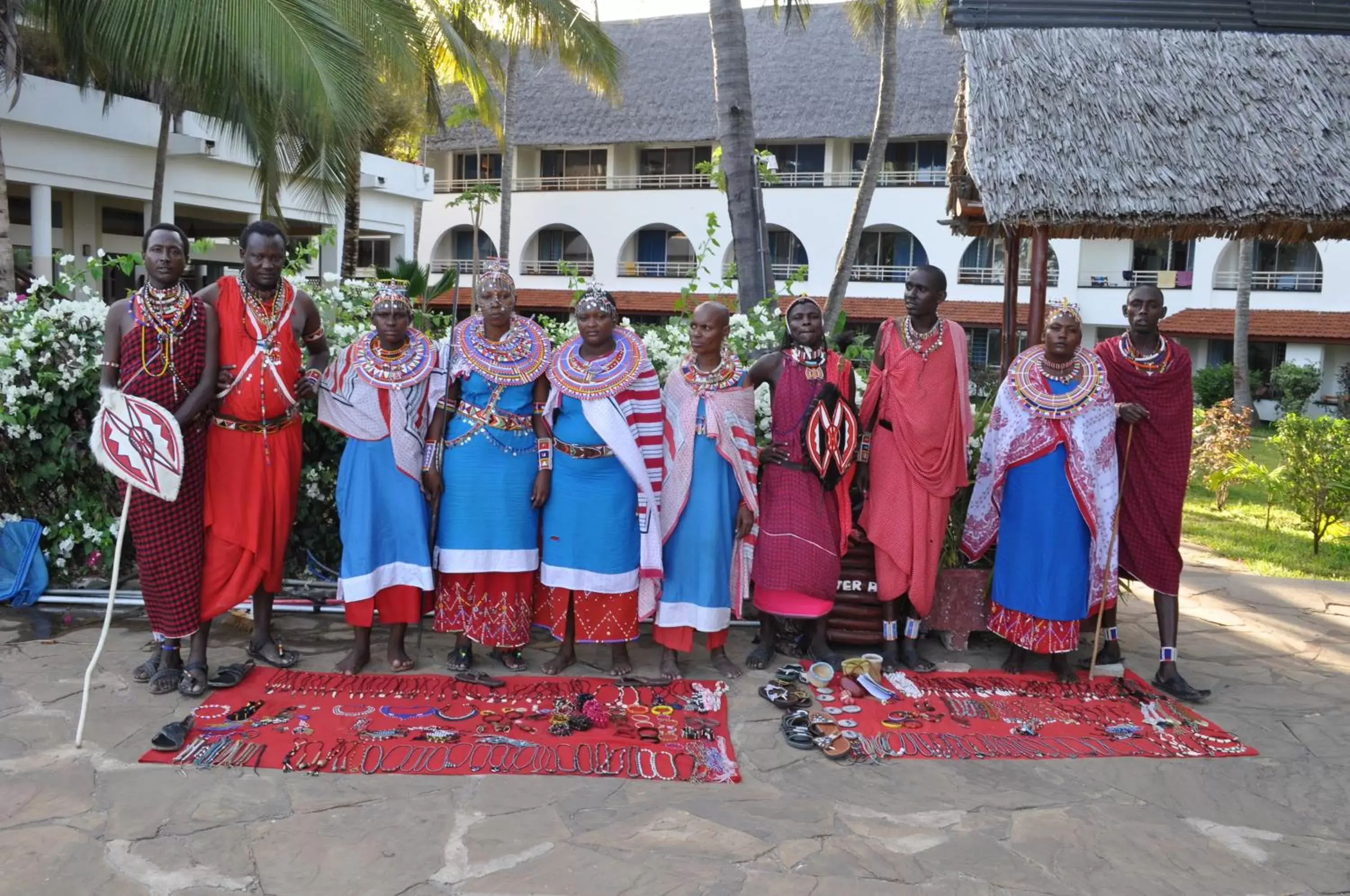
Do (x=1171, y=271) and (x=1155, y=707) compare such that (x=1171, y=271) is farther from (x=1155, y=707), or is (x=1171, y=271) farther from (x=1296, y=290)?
(x=1155, y=707)

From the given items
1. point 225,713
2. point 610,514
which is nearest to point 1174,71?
point 610,514

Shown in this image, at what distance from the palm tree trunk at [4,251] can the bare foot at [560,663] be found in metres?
7.75

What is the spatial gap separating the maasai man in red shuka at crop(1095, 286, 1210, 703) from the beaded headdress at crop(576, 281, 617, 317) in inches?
99.3

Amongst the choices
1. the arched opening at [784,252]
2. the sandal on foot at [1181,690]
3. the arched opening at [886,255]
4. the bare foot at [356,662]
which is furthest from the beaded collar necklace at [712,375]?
the arched opening at [784,252]

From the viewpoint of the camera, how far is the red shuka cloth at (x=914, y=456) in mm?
5184

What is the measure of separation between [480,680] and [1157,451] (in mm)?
3455

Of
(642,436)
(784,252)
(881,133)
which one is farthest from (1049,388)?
(784,252)

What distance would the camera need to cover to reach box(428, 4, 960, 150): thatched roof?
2703 cm

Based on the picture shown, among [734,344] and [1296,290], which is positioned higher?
[1296,290]

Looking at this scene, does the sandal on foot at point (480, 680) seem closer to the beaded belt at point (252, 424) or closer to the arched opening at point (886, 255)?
the beaded belt at point (252, 424)

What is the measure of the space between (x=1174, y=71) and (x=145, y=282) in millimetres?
6139

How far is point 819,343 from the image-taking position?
5.15 metres

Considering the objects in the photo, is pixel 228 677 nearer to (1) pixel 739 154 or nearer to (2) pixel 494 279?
(2) pixel 494 279

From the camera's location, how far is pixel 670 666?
16.7ft
